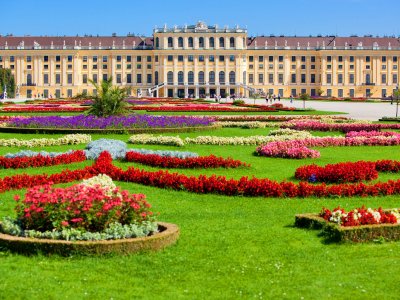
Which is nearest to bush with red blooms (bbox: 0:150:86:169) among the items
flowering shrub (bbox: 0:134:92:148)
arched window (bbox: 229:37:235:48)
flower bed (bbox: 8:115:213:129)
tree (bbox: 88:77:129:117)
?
flowering shrub (bbox: 0:134:92:148)

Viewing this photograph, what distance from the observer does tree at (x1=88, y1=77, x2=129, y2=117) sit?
2216 cm

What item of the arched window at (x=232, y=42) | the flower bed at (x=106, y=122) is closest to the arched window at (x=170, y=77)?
the arched window at (x=232, y=42)

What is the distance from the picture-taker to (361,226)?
7.31 m

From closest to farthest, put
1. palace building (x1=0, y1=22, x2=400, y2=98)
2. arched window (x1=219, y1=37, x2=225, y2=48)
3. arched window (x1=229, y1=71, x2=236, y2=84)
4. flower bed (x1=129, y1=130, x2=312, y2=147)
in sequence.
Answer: flower bed (x1=129, y1=130, x2=312, y2=147) < palace building (x1=0, y1=22, x2=400, y2=98) < arched window (x1=229, y1=71, x2=236, y2=84) < arched window (x1=219, y1=37, x2=225, y2=48)

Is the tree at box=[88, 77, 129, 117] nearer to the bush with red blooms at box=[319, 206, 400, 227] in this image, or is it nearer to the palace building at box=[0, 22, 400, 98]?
the bush with red blooms at box=[319, 206, 400, 227]

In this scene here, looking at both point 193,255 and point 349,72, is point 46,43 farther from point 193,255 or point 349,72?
point 193,255

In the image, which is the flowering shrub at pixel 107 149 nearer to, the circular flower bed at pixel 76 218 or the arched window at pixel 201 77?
the circular flower bed at pixel 76 218

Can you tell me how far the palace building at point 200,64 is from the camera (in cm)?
8231

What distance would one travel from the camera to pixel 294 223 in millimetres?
8430

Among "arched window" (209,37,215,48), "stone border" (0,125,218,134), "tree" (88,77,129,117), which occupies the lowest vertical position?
"stone border" (0,125,218,134)

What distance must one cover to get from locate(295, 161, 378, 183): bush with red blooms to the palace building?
70.1 metres

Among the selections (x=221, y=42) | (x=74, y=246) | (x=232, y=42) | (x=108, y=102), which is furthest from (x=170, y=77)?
(x=74, y=246)

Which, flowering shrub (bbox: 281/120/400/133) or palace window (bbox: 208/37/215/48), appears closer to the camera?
flowering shrub (bbox: 281/120/400/133)

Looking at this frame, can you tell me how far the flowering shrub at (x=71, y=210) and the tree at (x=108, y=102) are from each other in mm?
15212
